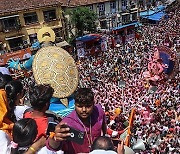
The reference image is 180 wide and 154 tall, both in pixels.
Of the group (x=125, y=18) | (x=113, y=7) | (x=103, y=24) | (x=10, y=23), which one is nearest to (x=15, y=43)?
(x=10, y=23)

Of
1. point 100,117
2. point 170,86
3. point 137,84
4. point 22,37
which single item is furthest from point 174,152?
point 22,37

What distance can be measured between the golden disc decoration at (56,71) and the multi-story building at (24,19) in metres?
17.4

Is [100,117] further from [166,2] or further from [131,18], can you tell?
[166,2]

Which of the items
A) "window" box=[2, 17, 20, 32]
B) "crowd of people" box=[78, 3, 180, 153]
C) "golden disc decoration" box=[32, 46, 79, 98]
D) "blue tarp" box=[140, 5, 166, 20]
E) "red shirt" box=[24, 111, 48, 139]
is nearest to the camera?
"red shirt" box=[24, 111, 48, 139]

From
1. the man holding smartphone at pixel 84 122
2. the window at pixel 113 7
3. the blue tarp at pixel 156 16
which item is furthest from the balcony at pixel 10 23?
the man holding smartphone at pixel 84 122

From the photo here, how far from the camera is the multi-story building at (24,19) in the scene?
2222cm

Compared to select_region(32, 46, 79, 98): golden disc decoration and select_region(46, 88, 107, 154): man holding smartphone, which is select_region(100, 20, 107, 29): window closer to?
select_region(32, 46, 79, 98): golden disc decoration

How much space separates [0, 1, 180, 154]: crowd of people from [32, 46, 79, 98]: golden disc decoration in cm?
42

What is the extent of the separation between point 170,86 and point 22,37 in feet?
50.2

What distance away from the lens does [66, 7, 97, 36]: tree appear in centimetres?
2350

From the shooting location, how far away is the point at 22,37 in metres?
23.4

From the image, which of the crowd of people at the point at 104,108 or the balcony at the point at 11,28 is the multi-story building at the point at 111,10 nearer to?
the crowd of people at the point at 104,108

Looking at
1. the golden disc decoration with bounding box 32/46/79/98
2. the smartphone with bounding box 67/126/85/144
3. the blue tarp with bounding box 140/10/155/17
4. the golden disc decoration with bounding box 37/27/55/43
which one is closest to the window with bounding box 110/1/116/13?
the blue tarp with bounding box 140/10/155/17

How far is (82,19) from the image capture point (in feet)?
77.0
